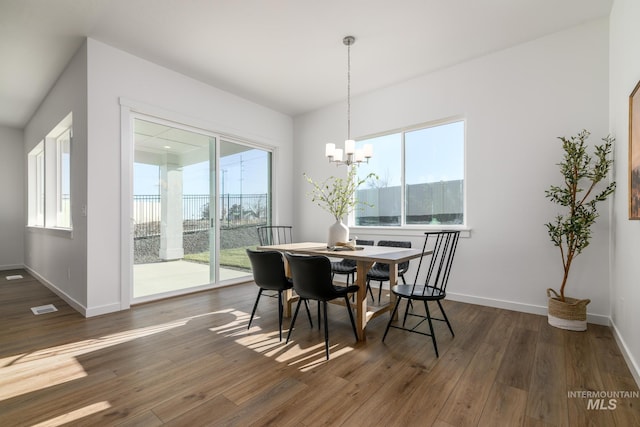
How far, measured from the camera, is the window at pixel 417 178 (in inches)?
154

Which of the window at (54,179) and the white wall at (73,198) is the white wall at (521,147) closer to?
the white wall at (73,198)

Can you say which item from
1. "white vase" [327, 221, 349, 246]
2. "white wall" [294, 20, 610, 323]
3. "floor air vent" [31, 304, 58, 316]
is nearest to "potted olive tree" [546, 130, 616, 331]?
"white wall" [294, 20, 610, 323]

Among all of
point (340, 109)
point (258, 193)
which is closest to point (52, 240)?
point (258, 193)

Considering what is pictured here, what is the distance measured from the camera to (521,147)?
10.9 feet

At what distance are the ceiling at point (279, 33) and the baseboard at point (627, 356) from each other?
2.99m

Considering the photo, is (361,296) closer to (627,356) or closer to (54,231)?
(627,356)

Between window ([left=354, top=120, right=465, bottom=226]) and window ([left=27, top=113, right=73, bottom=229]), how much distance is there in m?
4.55

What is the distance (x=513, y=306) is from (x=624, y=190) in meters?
1.64

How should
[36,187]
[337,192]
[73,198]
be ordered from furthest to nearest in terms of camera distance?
[36,187], [73,198], [337,192]

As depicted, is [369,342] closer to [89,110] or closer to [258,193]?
[258,193]

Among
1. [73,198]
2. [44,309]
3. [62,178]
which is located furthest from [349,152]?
[62,178]

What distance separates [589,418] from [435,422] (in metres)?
0.84

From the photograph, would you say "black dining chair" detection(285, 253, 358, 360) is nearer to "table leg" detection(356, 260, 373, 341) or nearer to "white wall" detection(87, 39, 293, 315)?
"table leg" detection(356, 260, 373, 341)

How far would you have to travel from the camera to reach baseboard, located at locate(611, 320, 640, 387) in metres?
1.89
